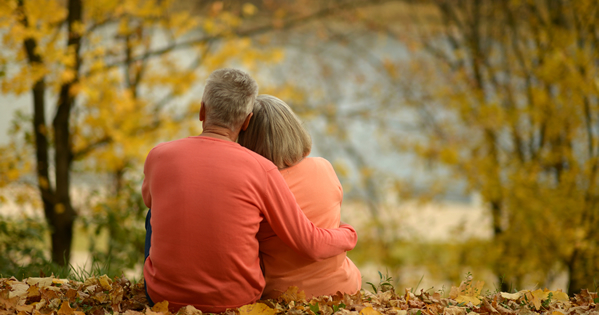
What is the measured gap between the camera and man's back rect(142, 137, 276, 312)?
1735 mm

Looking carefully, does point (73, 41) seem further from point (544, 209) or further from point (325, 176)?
point (544, 209)

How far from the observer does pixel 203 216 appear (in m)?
1.74

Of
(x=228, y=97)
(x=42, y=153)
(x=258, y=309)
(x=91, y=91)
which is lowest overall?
(x=258, y=309)

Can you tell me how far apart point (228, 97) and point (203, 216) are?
1.60 ft

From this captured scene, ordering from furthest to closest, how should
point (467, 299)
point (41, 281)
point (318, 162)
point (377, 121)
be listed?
point (377, 121), point (41, 281), point (467, 299), point (318, 162)

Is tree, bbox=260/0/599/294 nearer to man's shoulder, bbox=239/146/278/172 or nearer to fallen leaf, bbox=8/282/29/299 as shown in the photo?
man's shoulder, bbox=239/146/278/172

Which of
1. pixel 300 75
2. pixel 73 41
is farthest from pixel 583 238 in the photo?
pixel 300 75

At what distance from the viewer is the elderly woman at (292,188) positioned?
200 centimetres

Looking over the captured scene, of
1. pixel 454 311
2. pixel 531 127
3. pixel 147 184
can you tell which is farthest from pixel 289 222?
pixel 531 127

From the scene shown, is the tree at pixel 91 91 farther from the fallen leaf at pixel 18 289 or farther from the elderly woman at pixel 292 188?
the elderly woman at pixel 292 188

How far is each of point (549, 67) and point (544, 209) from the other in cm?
169

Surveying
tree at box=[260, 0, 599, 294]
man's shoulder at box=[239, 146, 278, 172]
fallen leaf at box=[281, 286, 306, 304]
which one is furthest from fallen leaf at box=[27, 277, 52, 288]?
tree at box=[260, 0, 599, 294]

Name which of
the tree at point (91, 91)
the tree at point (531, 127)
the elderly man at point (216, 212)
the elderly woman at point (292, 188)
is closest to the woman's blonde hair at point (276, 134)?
the elderly woman at point (292, 188)

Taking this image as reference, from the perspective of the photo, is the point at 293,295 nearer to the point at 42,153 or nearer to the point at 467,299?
the point at 467,299
